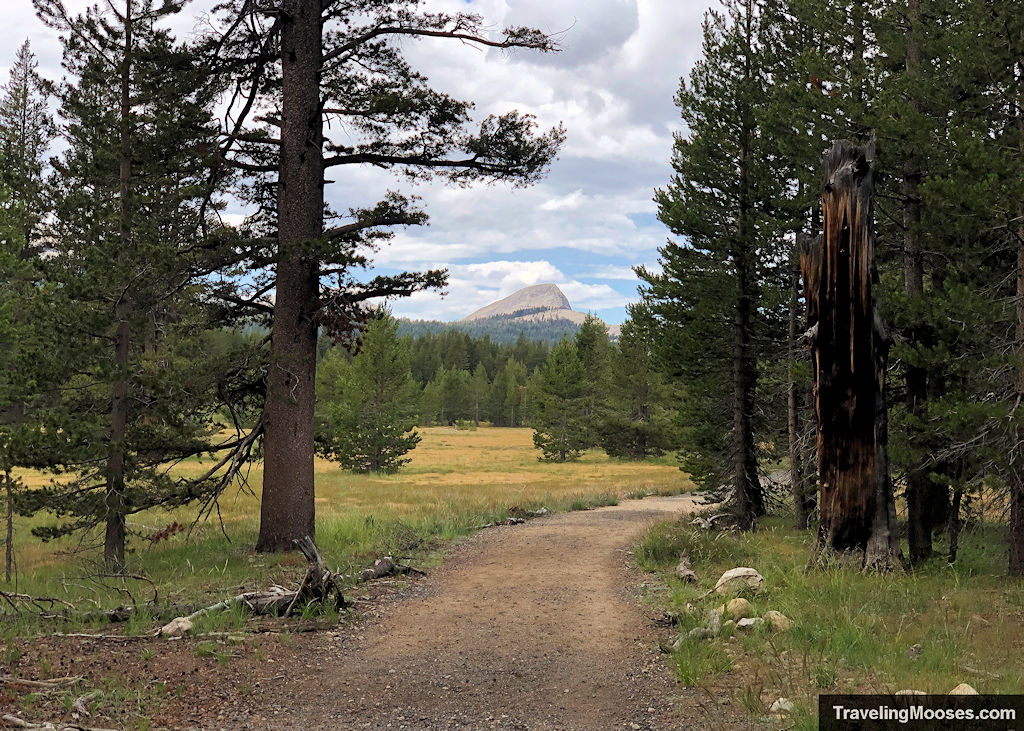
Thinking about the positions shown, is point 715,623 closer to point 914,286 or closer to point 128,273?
point 914,286

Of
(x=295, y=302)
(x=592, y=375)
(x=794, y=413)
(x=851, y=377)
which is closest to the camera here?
(x=851, y=377)

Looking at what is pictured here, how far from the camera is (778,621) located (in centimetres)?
606

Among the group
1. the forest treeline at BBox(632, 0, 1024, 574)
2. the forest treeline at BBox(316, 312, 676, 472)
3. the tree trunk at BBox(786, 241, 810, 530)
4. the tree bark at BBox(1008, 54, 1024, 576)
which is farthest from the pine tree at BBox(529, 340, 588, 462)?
the tree bark at BBox(1008, 54, 1024, 576)

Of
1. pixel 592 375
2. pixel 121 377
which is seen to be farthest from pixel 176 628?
pixel 592 375

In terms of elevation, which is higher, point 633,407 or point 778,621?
point 633,407

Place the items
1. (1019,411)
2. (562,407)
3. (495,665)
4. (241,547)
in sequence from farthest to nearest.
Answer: (562,407) < (241,547) < (1019,411) < (495,665)

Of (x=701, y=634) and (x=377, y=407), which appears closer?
(x=701, y=634)

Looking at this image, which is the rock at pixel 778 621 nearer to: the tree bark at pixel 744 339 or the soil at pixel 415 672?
the soil at pixel 415 672

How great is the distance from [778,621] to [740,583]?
153cm

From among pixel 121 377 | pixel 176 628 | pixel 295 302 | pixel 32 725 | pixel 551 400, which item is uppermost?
pixel 295 302

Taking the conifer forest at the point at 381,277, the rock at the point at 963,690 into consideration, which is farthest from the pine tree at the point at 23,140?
the rock at the point at 963,690

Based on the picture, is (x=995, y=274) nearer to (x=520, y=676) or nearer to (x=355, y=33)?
(x=520, y=676)

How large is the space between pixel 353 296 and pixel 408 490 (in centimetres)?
1835

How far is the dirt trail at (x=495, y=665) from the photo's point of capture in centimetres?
476
